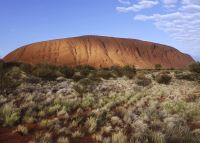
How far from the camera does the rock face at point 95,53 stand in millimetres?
64431

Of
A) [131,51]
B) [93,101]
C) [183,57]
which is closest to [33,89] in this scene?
[93,101]

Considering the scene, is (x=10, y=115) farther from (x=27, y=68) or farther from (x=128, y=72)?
(x=128, y=72)

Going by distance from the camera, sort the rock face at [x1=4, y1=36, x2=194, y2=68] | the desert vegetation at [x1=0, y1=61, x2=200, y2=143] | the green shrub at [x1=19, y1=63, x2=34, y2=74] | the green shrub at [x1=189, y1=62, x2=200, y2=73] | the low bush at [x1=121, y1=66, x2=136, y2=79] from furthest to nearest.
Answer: the rock face at [x1=4, y1=36, x2=194, y2=68], the green shrub at [x1=189, y1=62, x2=200, y2=73], the low bush at [x1=121, y1=66, x2=136, y2=79], the green shrub at [x1=19, y1=63, x2=34, y2=74], the desert vegetation at [x1=0, y1=61, x2=200, y2=143]

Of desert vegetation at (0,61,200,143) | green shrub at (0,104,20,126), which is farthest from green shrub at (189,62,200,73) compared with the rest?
green shrub at (0,104,20,126)

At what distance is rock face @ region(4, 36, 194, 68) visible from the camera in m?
64.4

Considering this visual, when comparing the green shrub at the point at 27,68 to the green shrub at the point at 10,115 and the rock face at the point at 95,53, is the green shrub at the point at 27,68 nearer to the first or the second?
the green shrub at the point at 10,115

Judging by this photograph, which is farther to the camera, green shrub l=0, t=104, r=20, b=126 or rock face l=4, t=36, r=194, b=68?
rock face l=4, t=36, r=194, b=68

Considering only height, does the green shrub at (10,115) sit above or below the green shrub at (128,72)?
above

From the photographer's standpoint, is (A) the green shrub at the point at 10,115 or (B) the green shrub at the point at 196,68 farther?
(B) the green shrub at the point at 196,68

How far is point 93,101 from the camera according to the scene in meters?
14.6

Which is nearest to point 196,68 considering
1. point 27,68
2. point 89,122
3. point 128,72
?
point 128,72

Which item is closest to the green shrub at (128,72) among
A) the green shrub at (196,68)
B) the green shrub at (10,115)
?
the green shrub at (196,68)

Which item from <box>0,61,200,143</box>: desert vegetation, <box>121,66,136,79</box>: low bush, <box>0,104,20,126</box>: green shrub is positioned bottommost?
<box>121,66,136,79</box>: low bush

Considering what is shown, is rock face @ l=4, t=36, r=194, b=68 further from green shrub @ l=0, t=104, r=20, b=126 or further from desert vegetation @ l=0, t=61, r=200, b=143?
green shrub @ l=0, t=104, r=20, b=126
